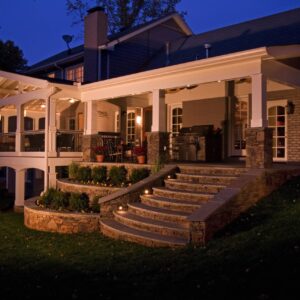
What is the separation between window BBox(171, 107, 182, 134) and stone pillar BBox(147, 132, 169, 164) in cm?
358

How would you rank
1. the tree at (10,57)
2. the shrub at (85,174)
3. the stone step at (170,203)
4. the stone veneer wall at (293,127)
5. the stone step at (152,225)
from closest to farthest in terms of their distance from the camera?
1. the stone step at (152,225)
2. the stone step at (170,203)
3. the stone veneer wall at (293,127)
4. the shrub at (85,174)
5. the tree at (10,57)

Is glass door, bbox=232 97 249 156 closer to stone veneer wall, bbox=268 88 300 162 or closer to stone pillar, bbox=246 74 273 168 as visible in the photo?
stone veneer wall, bbox=268 88 300 162

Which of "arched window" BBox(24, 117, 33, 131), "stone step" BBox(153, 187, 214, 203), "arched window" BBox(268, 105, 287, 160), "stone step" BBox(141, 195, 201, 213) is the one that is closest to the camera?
"stone step" BBox(141, 195, 201, 213)

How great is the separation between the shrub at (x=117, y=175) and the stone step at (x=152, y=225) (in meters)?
2.17

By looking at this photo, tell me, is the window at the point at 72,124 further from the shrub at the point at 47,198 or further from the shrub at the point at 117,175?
the shrub at the point at 117,175

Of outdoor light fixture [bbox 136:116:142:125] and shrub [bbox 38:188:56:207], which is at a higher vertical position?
outdoor light fixture [bbox 136:116:142:125]

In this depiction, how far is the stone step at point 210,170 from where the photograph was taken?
9.93m

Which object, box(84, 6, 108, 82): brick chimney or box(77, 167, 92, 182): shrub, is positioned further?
box(84, 6, 108, 82): brick chimney

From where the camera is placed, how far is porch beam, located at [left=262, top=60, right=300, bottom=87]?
33.1ft

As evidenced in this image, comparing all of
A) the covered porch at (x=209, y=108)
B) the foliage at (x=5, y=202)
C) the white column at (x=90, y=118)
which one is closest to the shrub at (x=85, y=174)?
the covered porch at (x=209, y=108)

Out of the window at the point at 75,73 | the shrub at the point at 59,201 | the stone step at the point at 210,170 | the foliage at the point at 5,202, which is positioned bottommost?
the foliage at the point at 5,202

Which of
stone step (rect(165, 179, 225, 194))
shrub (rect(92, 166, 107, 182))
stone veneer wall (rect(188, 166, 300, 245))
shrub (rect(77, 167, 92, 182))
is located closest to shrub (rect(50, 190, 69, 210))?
shrub (rect(92, 166, 107, 182))

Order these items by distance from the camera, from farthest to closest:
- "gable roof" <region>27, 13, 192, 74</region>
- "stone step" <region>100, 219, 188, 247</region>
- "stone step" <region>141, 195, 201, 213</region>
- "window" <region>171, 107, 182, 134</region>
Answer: "gable roof" <region>27, 13, 192, 74</region> → "window" <region>171, 107, 182, 134</region> → "stone step" <region>141, 195, 201, 213</region> → "stone step" <region>100, 219, 188, 247</region>

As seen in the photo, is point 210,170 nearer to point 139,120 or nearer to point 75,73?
point 139,120
